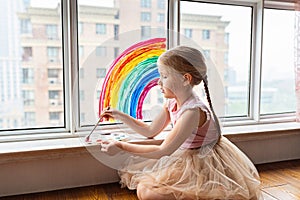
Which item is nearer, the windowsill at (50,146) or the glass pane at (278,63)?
the windowsill at (50,146)

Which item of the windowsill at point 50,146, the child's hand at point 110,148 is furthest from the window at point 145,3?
the child's hand at point 110,148

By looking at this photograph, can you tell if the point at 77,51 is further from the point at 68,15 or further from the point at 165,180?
the point at 165,180

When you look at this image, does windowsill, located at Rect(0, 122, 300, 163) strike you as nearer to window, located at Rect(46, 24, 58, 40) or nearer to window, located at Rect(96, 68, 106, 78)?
window, located at Rect(96, 68, 106, 78)

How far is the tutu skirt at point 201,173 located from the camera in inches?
56.7

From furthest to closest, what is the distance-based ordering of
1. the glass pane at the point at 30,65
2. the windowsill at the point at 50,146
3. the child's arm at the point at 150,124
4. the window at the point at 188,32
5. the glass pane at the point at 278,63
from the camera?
the glass pane at the point at 278,63, the window at the point at 188,32, the glass pane at the point at 30,65, the windowsill at the point at 50,146, the child's arm at the point at 150,124

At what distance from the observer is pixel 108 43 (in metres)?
1.49

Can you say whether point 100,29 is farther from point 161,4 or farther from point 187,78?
point 187,78

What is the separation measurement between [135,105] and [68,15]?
76cm

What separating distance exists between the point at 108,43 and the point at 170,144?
575mm

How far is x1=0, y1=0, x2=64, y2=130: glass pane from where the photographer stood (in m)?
1.78

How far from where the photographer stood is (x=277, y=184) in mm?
1858

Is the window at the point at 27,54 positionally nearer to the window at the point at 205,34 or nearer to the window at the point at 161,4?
the window at the point at 161,4

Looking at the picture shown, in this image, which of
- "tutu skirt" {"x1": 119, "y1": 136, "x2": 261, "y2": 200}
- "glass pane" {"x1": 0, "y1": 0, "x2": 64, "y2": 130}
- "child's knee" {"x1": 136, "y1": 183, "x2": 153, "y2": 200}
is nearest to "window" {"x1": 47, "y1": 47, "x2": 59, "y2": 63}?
"glass pane" {"x1": 0, "y1": 0, "x2": 64, "y2": 130}

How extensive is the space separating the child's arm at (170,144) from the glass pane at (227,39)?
0.82 metres
